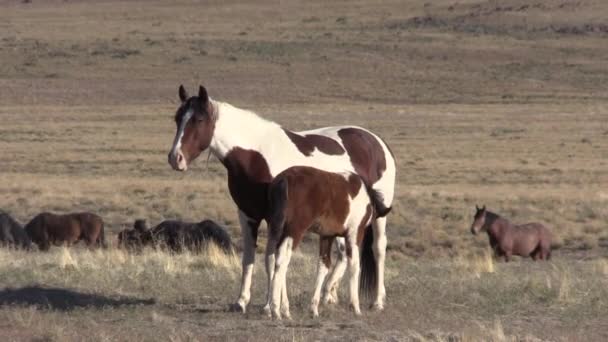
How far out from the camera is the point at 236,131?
388 inches

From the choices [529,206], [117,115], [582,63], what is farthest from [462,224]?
[582,63]

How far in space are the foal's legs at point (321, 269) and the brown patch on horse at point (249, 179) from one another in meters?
0.54

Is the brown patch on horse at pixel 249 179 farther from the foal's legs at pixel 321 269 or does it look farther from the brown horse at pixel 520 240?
the brown horse at pixel 520 240

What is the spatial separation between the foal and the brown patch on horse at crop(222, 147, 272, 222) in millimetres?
315

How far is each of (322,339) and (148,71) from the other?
66903mm

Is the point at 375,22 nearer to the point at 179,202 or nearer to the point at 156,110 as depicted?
the point at 156,110

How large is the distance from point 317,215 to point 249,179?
2.33 ft

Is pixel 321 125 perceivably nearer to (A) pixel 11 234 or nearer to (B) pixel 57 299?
(A) pixel 11 234

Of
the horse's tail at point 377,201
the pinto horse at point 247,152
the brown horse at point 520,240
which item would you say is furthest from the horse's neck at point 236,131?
the brown horse at point 520,240

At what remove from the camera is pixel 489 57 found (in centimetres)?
8219

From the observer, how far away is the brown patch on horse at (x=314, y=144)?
10156 mm

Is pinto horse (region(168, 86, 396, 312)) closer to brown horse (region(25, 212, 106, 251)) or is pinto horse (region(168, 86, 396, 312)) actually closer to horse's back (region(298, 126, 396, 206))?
horse's back (region(298, 126, 396, 206))

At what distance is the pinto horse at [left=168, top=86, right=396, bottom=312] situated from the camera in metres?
9.62

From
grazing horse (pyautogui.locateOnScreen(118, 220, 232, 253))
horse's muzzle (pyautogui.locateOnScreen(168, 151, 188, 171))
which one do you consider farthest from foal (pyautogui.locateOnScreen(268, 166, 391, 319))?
grazing horse (pyautogui.locateOnScreen(118, 220, 232, 253))
